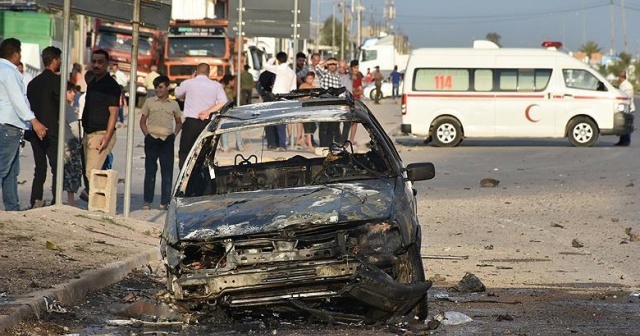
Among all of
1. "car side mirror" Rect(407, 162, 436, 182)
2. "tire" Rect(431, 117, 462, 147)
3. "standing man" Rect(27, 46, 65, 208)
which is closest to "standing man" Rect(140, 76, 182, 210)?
"standing man" Rect(27, 46, 65, 208)

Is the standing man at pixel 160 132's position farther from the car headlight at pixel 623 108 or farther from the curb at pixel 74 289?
the car headlight at pixel 623 108

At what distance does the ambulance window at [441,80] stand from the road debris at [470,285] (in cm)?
2192

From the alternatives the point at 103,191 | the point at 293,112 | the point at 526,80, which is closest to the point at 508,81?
the point at 526,80

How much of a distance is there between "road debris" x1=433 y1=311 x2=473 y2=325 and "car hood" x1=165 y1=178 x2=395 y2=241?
0.80 meters

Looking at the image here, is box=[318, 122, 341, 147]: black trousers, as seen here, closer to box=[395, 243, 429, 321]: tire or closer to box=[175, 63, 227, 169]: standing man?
box=[175, 63, 227, 169]: standing man

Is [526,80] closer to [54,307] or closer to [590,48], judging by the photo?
[54,307]

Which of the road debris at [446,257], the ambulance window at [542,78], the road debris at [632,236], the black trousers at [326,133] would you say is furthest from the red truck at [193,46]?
the road debris at [446,257]

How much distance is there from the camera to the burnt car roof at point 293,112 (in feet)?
33.1

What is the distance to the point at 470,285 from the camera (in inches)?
409

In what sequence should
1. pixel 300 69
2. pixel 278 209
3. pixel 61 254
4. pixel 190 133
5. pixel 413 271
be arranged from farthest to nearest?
pixel 300 69 → pixel 190 133 → pixel 61 254 → pixel 278 209 → pixel 413 271

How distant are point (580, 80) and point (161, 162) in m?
17.0

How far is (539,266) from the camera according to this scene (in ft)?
39.9

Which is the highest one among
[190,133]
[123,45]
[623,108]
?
[123,45]

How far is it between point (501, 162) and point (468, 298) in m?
17.4
